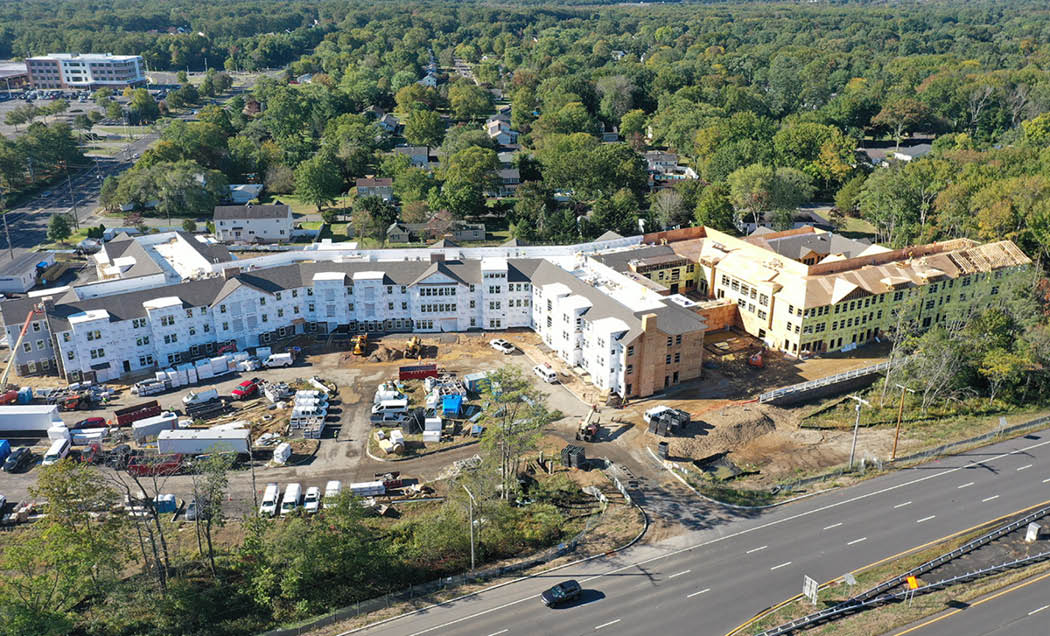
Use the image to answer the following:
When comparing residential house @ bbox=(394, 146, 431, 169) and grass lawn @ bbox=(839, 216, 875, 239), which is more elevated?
residential house @ bbox=(394, 146, 431, 169)

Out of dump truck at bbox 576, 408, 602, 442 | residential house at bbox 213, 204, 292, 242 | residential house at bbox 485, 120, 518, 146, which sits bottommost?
dump truck at bbox 576, 408, 602, 442

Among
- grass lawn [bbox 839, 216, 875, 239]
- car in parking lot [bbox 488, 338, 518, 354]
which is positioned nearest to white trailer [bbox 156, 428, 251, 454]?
car in parking lot [bbox 488, 338, 518, 354]

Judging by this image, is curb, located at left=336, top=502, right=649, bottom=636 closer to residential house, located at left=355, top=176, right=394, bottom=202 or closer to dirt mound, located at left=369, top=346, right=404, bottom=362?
dirt mound, located at left=369, top=346, right=404, bottom=362

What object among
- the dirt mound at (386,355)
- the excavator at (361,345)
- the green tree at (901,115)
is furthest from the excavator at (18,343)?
the green tree at (901,115)

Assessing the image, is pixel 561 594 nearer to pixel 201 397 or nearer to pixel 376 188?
pixel 201 397

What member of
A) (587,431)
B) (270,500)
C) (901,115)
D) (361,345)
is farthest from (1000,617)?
(901,115)

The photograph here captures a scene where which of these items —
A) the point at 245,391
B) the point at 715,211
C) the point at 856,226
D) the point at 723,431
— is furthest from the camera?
the point at 856,226

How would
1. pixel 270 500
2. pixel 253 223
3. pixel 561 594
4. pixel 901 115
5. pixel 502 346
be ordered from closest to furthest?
pixel 561 594 < pixel 270 500 < pixel 502 346 < pixel 253 223 < pixel 901 115
